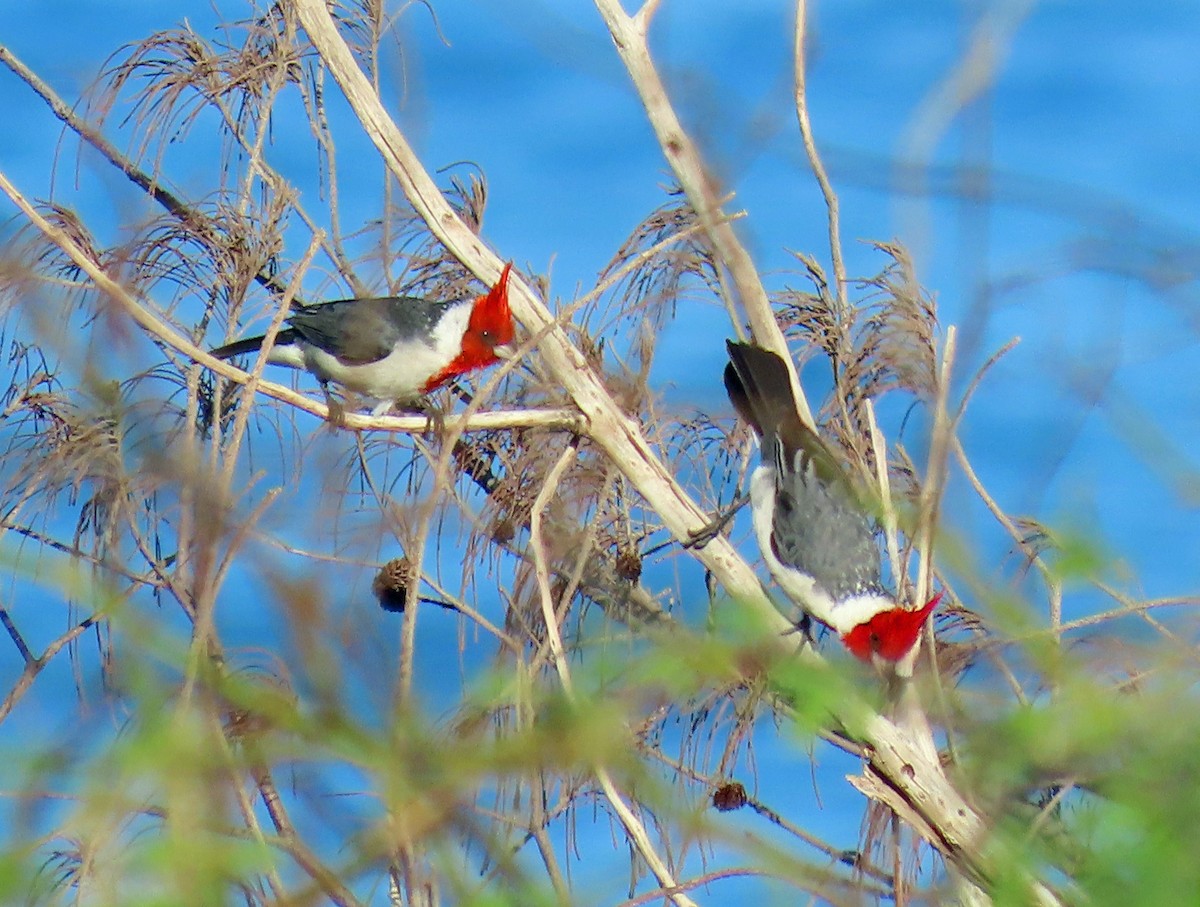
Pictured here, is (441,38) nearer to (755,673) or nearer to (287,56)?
(287,56)

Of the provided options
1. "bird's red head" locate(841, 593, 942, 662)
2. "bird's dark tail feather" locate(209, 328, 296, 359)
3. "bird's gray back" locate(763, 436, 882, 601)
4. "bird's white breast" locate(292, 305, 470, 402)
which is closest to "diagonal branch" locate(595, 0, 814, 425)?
"bird's gray back" locate(763, 436, 882, 601)

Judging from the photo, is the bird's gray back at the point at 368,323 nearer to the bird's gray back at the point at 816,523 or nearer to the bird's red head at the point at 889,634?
the bird's gray back at the point at 816,523

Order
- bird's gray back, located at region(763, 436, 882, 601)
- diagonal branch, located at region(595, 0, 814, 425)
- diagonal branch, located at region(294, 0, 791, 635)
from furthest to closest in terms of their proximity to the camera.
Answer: bird's gray back, located at region(763, 436, 882, 601), diagonal branch, located at region(595, 0, 814, 425), diagonal branch, located at region(294, 0, 791, 635)

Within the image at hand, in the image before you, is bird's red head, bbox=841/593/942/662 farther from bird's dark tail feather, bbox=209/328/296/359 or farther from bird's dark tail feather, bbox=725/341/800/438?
bird's dark tail feather, bbox=209/328/296/359

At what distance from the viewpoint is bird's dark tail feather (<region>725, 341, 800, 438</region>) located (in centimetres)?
312

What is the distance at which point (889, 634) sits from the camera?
2762 millimetres

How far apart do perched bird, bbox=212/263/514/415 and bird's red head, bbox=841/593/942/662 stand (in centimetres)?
116

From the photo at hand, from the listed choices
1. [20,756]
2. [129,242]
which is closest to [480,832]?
[20,756]

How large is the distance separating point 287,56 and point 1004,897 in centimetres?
294

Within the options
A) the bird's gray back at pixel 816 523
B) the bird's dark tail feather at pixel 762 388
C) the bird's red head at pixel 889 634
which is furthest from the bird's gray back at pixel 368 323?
the bird's red head at pixel 889 634

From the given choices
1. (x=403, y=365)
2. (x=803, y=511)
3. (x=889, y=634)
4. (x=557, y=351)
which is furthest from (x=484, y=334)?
(x=889, y=634)

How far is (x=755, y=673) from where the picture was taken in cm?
223

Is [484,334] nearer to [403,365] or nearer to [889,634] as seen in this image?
[403,365]

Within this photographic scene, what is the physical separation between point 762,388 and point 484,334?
0.78 m
